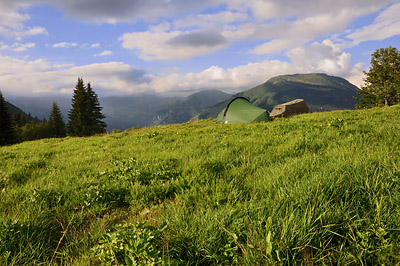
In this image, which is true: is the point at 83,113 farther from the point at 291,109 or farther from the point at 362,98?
the point at 362,98

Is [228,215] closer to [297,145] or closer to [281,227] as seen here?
[281,227]

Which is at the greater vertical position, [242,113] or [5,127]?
[5,127]

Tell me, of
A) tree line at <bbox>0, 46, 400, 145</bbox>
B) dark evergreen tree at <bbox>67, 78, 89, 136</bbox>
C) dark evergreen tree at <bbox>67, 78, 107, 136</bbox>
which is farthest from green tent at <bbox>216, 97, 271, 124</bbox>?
dark evergreen tree at <bbox>67, 78, 89, 136</bbox>

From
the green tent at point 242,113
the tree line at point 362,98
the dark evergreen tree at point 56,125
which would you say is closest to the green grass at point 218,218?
the green tent at point 242,113

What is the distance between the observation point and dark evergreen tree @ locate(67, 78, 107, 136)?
53469mm

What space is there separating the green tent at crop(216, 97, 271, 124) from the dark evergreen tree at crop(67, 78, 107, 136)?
43427 millimetres

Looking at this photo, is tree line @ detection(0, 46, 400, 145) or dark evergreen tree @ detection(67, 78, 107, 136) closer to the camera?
tree line @ detection(0, 46, 400, 145)

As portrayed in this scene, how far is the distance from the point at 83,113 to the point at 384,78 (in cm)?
7750

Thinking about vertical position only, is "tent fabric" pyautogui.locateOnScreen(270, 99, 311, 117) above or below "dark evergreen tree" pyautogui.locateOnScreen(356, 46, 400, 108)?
below

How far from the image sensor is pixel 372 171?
300 centimetres

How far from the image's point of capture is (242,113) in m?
22.2

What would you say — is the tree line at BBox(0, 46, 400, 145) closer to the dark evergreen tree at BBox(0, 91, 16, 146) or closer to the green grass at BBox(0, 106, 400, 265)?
the dark evergreen tree at BBox(0, 91, 16, 146)

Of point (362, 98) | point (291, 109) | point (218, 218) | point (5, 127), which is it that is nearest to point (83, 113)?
point (5, 127)

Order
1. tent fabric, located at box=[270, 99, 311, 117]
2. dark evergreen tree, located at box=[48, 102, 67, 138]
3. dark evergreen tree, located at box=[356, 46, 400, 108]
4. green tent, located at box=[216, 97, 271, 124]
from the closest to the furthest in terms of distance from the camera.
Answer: green tent, located at box=[216, 97, 271, 124], tent fabric, located at box=[270, 99, 311, 117], dark evergreen tree, located at box=[356, 46, 400, 108], dark evergreen tree, located at box=[48, 102, 67, 138]
